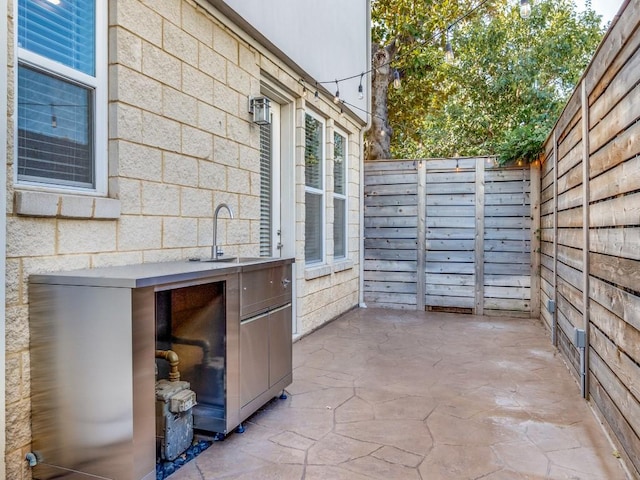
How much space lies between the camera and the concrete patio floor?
7.00ft

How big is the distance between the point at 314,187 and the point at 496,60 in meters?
4.30

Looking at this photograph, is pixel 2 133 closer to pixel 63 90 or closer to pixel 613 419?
pixel 63 90

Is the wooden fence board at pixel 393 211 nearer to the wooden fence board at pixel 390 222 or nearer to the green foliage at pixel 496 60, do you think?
the wooden fence board at pixel 390 222

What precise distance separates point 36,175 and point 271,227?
8.27ft

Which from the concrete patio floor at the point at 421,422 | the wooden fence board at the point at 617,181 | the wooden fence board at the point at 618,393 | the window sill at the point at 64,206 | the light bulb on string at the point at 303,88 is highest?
the light bulb on string at the point at 303,88

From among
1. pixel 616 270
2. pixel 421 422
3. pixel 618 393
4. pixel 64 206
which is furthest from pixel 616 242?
pixel 64 206

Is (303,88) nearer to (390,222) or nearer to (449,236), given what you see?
(390,222)

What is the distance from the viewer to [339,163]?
6.04 m

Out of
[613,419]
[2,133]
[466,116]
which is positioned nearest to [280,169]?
[2,133]

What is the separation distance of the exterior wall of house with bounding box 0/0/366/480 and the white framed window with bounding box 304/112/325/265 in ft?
2.72

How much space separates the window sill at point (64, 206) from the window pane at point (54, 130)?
0.45 feet

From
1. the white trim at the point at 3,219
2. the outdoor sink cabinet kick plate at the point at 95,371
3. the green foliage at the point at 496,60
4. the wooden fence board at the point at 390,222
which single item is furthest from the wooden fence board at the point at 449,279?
the white trim at the point at 3,219

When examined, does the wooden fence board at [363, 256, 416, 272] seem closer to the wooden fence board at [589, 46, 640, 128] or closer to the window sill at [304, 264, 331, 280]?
the window sill at [304, 264, 331, 280]

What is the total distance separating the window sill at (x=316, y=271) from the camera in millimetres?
4799
